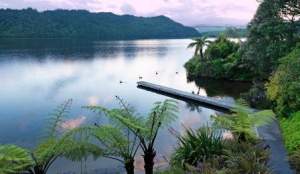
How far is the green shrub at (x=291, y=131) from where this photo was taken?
32.7ft

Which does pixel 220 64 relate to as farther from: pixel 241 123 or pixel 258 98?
pixel 241 123

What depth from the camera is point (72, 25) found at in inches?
5458

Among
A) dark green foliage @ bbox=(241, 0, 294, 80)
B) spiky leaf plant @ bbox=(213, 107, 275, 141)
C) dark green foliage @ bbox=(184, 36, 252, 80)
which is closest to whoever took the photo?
spiky leaf plant @ bbox=(213, 107, 275, 141)

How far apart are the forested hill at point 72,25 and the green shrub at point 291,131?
112 meters

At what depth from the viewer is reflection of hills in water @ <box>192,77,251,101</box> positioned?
88.5 feet

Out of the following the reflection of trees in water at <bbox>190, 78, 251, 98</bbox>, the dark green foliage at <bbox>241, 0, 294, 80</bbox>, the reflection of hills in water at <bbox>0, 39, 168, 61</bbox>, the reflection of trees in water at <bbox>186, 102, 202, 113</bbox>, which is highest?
the dark green foliage at <bbox>241, 0, 294, 80</bbox>

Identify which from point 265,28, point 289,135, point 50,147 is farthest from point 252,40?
point 50,147

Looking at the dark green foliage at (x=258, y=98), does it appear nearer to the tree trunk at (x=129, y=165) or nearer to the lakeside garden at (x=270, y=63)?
the lakeside garden at (x=270, y=63)

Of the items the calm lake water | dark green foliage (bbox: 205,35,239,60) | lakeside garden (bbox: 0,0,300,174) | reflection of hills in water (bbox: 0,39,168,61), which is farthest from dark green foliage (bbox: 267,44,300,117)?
reflection of hills in water (bbox: 0,39,168,61)

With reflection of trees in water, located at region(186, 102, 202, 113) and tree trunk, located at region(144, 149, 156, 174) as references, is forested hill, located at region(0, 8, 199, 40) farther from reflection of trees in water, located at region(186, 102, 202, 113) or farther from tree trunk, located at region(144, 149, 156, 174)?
tree trunk, located at region(144, 149, 156, 174)

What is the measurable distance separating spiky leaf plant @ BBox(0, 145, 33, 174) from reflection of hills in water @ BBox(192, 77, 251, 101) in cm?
1929

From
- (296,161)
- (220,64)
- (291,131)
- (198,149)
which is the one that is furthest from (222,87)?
(296,161)

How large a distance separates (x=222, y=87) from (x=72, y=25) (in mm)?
116370

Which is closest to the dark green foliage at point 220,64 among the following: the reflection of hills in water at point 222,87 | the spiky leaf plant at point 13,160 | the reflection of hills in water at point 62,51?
the reflection of hills in water at point 222,87
